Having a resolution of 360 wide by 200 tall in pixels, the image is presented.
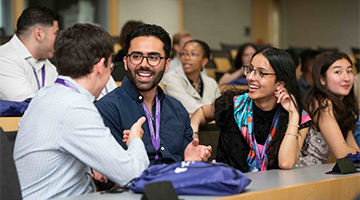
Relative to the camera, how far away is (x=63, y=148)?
5.42 ft

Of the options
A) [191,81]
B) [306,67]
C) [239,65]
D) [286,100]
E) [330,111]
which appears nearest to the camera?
[286,100]

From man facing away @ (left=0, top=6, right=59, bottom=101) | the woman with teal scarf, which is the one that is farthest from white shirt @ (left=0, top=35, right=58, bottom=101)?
the woman with teal scarf

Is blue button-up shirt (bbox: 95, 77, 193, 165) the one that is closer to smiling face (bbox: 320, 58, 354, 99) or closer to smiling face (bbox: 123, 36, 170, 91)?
smiling face (bbox: 123, 36, 170, 91)

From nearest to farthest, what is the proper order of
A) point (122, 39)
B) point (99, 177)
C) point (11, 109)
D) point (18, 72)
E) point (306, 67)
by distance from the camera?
1. point (99, 177)
2. point (11, 109)
3. point (18, 72)
4. point (122, 39)
5. point (306, 67)

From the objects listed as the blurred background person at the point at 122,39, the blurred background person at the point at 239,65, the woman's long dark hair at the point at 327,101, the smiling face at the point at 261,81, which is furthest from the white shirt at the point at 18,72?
the blurred background person at the point at 239,65

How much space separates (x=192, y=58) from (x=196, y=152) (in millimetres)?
2288

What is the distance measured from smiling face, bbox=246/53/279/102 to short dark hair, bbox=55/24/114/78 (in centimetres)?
104

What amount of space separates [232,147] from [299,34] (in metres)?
11.1

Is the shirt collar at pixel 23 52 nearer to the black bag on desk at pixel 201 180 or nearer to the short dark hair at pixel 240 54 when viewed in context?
the black bag on desk at pixel 201 180

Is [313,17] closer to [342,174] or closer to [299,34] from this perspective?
[299,34]

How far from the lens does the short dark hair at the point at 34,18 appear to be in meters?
3.32

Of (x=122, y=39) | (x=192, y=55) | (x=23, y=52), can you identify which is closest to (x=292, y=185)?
(x=23, y=52)

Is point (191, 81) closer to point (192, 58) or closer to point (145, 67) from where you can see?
point (192, 58)

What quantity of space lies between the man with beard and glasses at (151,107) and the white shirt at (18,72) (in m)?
0.96
